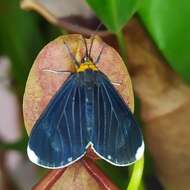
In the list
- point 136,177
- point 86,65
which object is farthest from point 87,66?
point 136,177

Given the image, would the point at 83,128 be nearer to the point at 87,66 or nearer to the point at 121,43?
the point at 87,66

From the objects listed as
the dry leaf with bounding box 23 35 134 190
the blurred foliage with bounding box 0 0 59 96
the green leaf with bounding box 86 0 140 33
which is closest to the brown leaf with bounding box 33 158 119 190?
the dry leaf with bounding box 23 35 134 190

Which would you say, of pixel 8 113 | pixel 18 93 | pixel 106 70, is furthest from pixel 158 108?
pixel 8 113

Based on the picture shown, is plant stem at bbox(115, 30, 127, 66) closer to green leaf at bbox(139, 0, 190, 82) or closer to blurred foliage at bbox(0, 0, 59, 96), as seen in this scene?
green leaf at bbox(139, 0, 190, 82)

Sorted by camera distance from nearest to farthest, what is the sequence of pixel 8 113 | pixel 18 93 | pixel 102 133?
pixel 102 133
pixel 18 93
pixel 8 113

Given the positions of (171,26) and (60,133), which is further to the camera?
(171,26)

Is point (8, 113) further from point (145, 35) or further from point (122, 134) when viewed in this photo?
point (122, 134)
